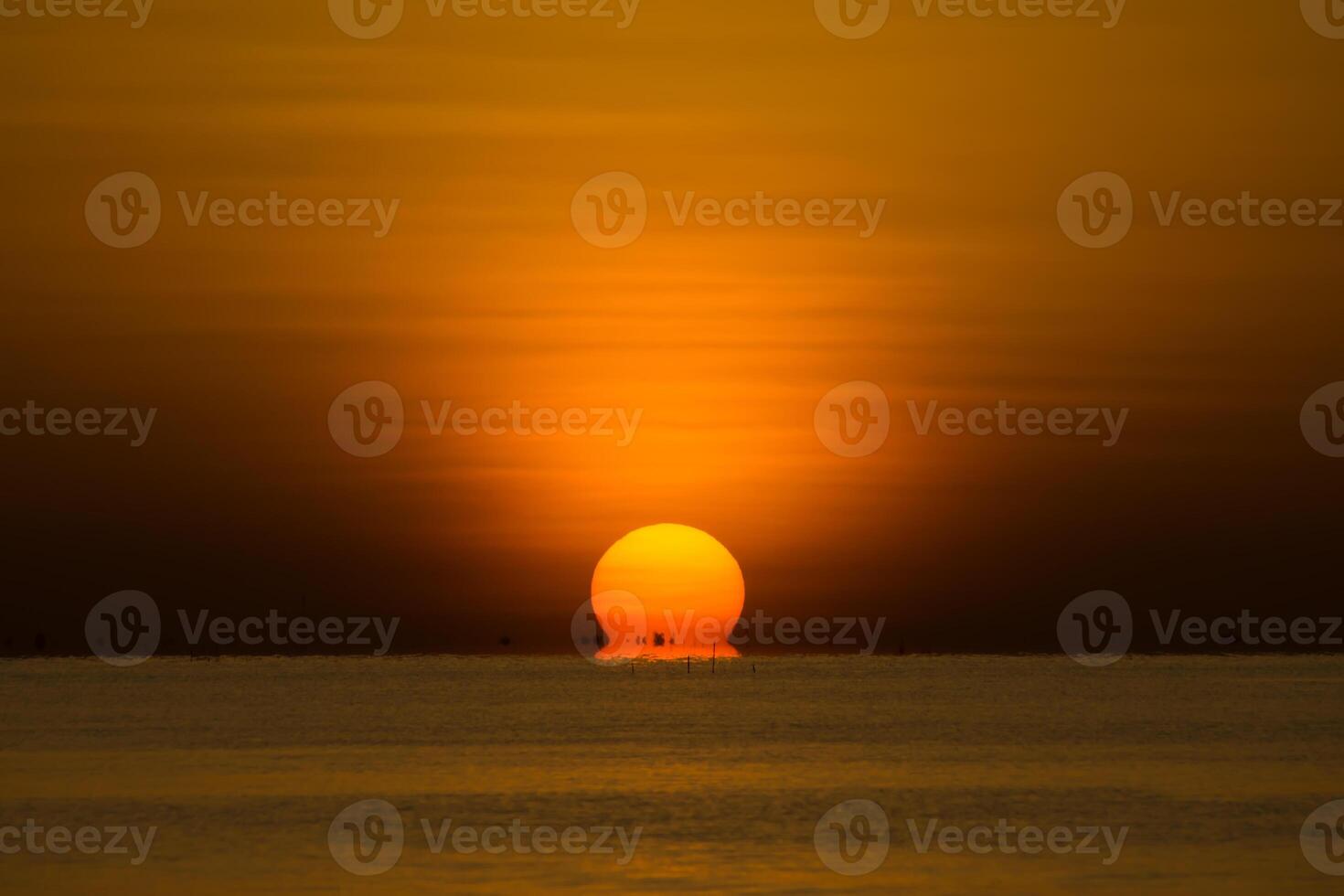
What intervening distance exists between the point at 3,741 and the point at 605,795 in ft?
211

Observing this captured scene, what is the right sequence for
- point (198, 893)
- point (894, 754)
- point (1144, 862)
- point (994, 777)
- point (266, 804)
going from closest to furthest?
point (198, 893) → point (1144, 862) → point (266, 804) → point (994, 777) → point (894, 754)

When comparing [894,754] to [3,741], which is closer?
[894,754]

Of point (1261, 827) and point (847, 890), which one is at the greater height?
point (1261, 827)

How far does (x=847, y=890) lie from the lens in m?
55.6

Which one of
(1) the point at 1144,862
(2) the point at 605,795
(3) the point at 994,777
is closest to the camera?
(1) the point at 1144,862

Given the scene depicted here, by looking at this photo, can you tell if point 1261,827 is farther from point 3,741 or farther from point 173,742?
point 3,741

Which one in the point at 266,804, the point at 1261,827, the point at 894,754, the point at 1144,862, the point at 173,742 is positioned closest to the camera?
the point at 1144,862

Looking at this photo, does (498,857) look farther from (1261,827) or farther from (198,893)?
(1261,827)

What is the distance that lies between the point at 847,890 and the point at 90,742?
303ft

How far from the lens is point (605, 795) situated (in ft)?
291

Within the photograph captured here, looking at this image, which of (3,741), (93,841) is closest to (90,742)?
(3,741)

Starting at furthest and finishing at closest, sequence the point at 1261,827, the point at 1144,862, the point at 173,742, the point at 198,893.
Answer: the point at 173,742, the point at 1261,827, the point at 1144,862, the point at 198,893

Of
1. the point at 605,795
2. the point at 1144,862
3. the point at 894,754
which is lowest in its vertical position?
the point at 1144,862

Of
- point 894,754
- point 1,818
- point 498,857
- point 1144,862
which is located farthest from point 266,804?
point 894,754
